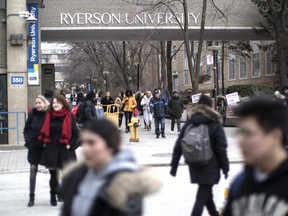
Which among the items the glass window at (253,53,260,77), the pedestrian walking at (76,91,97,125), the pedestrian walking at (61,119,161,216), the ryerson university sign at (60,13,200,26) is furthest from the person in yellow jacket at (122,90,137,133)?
the glass window at (253,53,260,77)

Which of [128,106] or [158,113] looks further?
[128,106]

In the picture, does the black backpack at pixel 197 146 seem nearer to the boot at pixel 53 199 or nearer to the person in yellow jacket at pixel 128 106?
the boot at pixel 53 199

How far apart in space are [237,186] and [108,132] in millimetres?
745

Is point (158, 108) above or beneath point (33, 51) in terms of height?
beneath

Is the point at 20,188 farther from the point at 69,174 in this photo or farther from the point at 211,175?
the point at 69,174

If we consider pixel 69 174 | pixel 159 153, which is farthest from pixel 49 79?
pixel 69 174

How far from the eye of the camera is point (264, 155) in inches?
95.4

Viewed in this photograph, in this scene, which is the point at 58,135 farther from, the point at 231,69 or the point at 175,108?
the point at 231,69

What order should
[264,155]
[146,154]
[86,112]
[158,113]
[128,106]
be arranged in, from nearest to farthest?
[264,155] → [86,112] → [146,154] → [158,113] → [128,106]

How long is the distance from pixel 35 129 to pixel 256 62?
112 ft

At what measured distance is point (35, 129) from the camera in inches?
318

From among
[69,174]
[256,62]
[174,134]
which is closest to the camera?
[69,174]

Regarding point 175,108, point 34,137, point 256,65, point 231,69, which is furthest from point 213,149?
point 231,69

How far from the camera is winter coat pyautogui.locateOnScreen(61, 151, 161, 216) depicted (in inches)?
108
